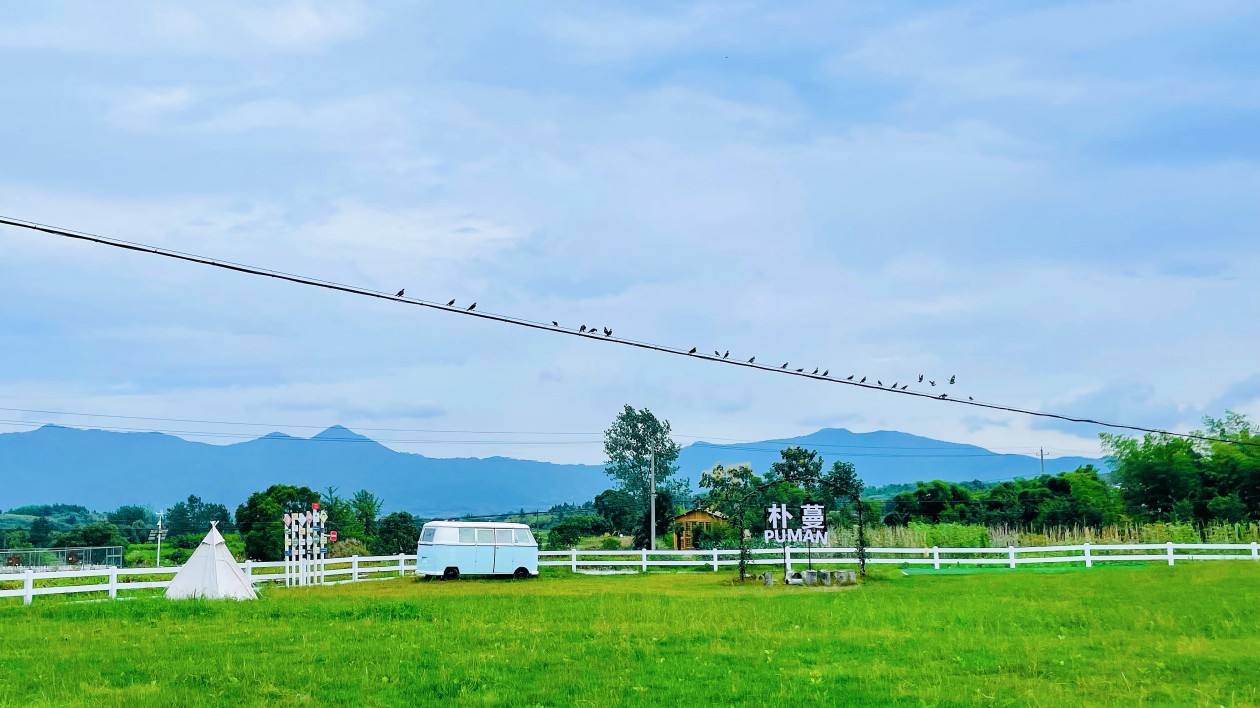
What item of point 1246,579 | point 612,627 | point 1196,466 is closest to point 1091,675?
point 612,627

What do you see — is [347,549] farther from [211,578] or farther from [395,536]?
[211,578]

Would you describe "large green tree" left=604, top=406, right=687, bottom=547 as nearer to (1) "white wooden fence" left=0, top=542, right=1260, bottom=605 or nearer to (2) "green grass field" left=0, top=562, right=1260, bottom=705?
(1) "white wooden fence" left=0, top=542, right=1260, bottom=605

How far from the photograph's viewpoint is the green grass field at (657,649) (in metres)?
13.2

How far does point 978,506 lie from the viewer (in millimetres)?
60875

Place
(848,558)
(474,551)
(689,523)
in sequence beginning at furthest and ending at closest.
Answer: (689,523) → (848,558) → (474,551)

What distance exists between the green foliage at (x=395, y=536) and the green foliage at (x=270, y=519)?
152 inches

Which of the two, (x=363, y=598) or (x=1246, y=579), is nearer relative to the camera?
(x=363, y=598)

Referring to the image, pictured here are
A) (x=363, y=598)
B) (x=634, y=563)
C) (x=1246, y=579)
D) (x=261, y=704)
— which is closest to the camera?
(x=261, y=704)

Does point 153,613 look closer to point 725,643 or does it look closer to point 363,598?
point 363,598

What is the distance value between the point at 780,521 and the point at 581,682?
1886 cm

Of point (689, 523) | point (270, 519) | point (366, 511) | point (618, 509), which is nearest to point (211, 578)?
point (366, 511)

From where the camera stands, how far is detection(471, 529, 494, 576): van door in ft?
112

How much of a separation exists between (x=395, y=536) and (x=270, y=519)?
10596 millimetres

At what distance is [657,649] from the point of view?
16406 millimetres
